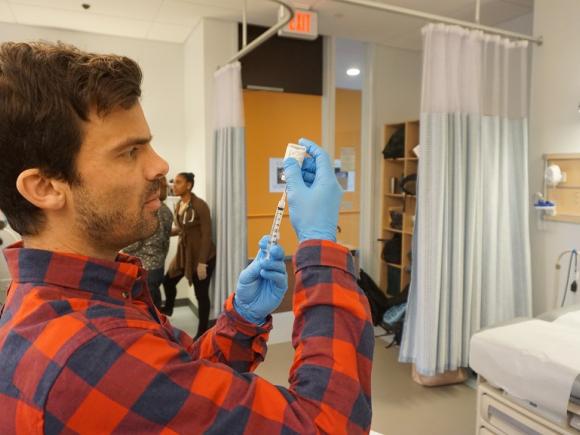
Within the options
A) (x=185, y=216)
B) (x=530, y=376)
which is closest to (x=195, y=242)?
(x=185, y=216)

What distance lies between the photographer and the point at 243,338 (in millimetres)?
897

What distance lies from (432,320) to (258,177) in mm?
2132

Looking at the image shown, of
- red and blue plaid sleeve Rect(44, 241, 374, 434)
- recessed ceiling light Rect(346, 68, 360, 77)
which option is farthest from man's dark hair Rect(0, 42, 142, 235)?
recessed ceiling light Rect(346, 68, 360, 77)

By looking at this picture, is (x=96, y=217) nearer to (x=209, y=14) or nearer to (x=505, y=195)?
(x=505, y=195)

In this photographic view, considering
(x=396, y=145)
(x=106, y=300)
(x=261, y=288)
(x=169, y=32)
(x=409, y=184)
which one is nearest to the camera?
(x=106, y=300)

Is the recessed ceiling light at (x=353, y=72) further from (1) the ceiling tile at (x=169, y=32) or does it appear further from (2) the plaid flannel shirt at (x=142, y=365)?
(2) the plaid flannel shirt at (x=142, y=365)

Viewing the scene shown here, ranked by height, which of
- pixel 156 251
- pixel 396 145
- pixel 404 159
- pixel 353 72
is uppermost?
pixel 353 72

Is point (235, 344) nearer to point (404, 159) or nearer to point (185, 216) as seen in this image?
point (185, 216)

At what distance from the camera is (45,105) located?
2.01 feet

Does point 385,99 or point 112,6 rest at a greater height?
point 112,6

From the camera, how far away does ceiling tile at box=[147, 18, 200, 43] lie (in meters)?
3.69

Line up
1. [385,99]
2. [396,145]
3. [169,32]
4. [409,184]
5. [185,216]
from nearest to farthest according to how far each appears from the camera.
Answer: [185,216] → [169,32] → [409,184] → [396,145] → [385,99]

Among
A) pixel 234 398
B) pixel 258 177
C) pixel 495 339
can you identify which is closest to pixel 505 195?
pixel 495 339

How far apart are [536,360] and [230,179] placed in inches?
89.8
